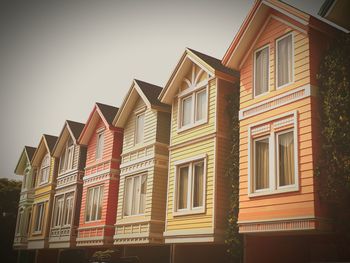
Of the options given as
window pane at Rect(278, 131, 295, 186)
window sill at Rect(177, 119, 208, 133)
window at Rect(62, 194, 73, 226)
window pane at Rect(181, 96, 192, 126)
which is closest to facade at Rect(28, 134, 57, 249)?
window at Rect(62, 194, 73, 226)

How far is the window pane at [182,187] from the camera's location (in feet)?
61.5

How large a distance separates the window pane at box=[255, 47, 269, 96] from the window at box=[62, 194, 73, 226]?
16.4 m

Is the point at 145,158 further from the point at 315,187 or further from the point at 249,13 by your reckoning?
the point at 315,187

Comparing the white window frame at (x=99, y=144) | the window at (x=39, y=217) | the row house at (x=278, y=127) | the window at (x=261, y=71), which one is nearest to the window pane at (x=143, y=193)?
the white window frame at (x=99, y=144)

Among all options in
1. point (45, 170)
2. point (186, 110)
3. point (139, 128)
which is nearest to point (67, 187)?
point (45, 170)

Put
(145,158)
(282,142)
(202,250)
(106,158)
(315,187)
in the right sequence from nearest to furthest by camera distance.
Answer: (315,187) → (282,142) → (202,250) → (145,158) → (106,158)

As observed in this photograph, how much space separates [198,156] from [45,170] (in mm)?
19223

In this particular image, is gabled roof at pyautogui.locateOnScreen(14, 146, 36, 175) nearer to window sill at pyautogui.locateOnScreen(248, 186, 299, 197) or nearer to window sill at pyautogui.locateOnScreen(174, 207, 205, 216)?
window sill at pyautogui.locateOnScreen(174, 207, 205, 216)

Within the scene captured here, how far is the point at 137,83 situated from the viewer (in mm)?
23594

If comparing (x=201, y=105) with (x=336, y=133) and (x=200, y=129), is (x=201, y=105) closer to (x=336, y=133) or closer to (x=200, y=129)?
(x=200, y=129)

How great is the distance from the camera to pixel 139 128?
926 inches

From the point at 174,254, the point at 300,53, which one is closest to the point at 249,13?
the point at 300,53

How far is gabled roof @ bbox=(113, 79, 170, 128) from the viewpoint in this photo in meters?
22.6

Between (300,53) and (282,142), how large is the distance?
9.85ft
